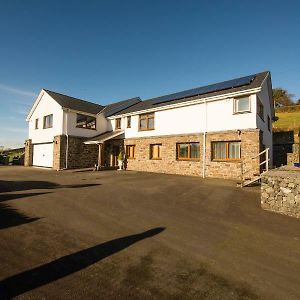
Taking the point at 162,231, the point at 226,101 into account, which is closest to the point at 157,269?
the point at 162,231

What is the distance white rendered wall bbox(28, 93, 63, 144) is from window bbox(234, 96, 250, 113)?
53.0ft

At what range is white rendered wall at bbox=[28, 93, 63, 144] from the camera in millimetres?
21939

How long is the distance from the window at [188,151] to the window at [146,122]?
377 cm

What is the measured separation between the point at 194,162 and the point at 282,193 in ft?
31.1

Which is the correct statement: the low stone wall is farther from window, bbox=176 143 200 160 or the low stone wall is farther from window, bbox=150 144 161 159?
window, bbox=150 144 161 159

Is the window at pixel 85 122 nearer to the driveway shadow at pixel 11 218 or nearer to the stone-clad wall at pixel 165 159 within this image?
the stone-clad wall at pixel 165 159

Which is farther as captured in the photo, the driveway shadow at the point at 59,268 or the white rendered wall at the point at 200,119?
the white rendered wall at the point at 200,119

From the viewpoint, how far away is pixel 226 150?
15430 millimetres

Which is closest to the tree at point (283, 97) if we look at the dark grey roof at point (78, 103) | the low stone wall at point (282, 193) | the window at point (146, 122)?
the dark grey roof at point (78, 103)

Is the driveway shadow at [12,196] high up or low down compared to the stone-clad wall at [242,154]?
down

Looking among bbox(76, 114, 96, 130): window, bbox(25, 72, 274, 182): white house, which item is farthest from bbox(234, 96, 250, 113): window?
bbox(76, 114, 96, 130): window

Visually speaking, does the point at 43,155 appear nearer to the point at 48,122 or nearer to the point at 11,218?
the point at 48,122

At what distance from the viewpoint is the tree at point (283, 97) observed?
5685cm

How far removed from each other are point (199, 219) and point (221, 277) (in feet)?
10.2
